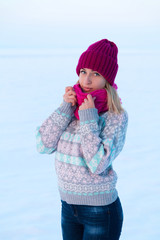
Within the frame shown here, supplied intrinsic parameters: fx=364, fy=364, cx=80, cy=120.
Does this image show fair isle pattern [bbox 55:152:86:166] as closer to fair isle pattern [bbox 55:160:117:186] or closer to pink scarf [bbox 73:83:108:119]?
fair isle pattern [bbox 55:160:117:186]

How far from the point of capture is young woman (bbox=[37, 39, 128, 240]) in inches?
54.0


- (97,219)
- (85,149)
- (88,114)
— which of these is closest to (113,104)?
(88,114)

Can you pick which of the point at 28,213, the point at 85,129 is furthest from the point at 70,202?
the point at 28,213

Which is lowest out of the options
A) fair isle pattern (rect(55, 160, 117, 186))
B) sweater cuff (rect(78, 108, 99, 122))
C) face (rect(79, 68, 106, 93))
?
fair isle pattern (rect(55, 160, 117, 186))

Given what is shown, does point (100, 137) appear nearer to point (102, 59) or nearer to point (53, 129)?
point (53, 129)

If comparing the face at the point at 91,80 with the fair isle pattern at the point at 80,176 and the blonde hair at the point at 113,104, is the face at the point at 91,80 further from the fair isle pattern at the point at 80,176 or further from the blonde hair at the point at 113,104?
the fair isle pattern at the point at 80,176

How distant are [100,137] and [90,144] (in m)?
0.08

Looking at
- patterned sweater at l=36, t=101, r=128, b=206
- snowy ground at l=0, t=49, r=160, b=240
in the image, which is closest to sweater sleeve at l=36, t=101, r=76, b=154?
patterned sweater at l=36, t=101, r=128, b=206

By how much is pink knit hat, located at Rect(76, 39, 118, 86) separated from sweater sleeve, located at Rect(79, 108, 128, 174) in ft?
0.55

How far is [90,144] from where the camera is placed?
52.5 inches

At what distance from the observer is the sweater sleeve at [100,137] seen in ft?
4.39

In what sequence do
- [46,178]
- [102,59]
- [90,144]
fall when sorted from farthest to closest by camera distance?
[46,178] < [102,59] < [90,144]

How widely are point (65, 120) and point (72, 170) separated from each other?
204 mm

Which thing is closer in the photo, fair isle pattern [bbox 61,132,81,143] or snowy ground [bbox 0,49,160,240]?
fair isle pattern [bbox 61,132,81,143]
